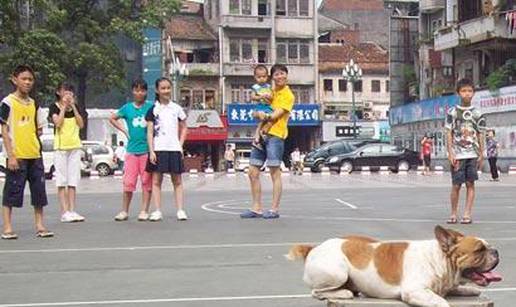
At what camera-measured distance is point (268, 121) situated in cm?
1062

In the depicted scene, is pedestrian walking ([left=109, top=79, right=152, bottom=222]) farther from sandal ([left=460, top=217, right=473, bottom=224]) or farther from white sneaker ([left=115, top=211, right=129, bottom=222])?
sandal ([left=460, top=217, right=473, bottom=224])

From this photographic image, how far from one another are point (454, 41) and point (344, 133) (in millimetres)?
19891

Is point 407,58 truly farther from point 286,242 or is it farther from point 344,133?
point 286,242

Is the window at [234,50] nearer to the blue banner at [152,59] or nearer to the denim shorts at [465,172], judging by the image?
the blue banner at [152,59]

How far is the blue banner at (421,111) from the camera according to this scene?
4466 cm

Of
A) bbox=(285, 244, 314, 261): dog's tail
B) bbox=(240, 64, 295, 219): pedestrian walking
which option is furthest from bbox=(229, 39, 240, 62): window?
bbox=(285, 244, 314, 261): dog's tail

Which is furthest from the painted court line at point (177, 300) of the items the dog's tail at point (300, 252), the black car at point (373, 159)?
the black car at point (373, 159)

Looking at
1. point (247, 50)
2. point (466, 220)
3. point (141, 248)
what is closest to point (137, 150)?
point (141, 248)

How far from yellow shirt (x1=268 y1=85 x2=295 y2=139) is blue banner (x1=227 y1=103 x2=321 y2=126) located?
4995 centimetres

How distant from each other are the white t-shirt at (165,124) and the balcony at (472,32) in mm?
32753

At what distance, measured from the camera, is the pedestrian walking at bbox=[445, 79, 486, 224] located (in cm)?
1020

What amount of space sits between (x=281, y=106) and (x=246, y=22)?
179 ft

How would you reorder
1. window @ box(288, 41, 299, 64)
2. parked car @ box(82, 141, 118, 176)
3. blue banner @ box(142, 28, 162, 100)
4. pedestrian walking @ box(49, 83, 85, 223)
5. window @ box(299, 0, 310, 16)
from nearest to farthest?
pedestrian walking @ box(49, 83, 85, 223)
parked car @ box(82, 141, 118, 176)
blue banner @ box(142, 28, 162, 100)
window @ box(288, 41, 299, 64)
window @ box(299, 0, 310, 16)

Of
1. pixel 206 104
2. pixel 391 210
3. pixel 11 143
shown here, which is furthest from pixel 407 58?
pixel 11 143
